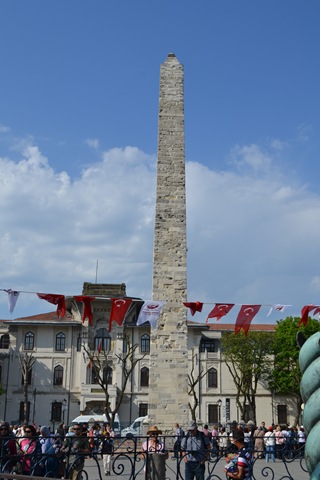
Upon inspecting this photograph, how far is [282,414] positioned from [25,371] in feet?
68.8

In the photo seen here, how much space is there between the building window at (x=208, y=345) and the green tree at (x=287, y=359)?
5.17 m

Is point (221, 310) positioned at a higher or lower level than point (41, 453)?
higher

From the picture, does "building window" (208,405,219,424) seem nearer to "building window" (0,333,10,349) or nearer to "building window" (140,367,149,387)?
"building window" (140,367,149,387)

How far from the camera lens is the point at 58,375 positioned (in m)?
43.6

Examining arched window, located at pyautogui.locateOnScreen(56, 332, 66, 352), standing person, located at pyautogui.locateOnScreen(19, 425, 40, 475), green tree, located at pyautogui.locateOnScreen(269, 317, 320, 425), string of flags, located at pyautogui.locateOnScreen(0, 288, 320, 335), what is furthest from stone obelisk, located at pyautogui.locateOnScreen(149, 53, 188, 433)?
arched window, located at pyautogui.locateOnScreen(56, 332, 66, 352)

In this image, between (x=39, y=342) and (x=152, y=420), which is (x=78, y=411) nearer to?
(x=39, y=342)

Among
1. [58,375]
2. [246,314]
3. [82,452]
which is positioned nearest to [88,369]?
[58,375]

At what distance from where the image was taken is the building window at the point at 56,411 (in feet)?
139

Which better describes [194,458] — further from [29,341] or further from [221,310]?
[29,341]

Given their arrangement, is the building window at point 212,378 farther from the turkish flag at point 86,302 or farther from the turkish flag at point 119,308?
the turkish flag at point 119,308

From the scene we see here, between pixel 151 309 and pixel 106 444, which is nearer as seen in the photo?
pixel 106 444

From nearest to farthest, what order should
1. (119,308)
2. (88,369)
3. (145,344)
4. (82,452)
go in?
(82,452)
(119,308)
(88,369)
(145,344)

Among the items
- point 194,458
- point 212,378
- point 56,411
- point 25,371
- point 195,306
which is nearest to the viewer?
point 194,458

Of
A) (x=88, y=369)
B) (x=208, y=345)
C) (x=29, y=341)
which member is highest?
(x=29, y=341)
